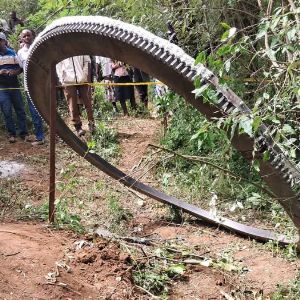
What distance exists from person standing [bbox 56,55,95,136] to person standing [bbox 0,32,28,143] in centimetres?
74

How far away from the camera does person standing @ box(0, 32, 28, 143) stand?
7.95m

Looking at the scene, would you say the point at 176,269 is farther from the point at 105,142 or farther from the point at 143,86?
the point at 143,86

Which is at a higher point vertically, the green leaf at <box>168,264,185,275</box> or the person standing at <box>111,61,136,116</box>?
the person standing at <box>111,61,136,116</box>

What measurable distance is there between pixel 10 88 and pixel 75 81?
1.03 m

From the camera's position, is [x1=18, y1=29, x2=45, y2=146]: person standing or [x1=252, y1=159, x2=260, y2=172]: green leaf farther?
[x1=18, y1=29, x2=45, y2=146]: person standing

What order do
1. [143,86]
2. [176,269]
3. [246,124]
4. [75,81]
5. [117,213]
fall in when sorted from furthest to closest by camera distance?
[143,86] → [75,81] → [117,213] → [176,269] → [246,124]

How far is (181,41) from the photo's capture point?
696cm

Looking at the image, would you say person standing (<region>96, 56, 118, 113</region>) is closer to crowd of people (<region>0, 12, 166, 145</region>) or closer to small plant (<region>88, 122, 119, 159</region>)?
crowd of people (<region>0, 12, 166, 145</region>)

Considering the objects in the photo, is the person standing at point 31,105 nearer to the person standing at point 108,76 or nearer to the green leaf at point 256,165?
the person standing at point 108,76

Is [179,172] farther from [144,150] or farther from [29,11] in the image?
[29,11]

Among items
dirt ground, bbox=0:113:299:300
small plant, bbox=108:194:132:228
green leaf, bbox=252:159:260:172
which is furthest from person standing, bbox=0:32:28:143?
green leaf, bbox=252:159:260:172

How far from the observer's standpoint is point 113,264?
160 inches

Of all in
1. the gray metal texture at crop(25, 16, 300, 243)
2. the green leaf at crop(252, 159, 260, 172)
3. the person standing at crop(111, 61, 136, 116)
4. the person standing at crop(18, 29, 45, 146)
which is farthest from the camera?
the person standing at crop(111, 61, 136, 116)

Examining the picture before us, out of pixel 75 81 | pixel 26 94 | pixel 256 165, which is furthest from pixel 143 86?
pixel 256 165
